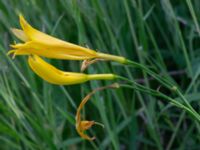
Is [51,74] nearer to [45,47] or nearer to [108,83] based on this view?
[45,47]

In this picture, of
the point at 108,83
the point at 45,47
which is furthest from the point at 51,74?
the point at 108,83

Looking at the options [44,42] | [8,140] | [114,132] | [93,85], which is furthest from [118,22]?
[44,42]

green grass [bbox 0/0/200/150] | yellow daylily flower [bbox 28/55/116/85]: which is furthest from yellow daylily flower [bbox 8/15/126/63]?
green grass [bbox 0/0/200/150]

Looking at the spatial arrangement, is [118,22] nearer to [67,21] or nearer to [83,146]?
[67,21]

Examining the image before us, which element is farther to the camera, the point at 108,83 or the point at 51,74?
the point at 108,83

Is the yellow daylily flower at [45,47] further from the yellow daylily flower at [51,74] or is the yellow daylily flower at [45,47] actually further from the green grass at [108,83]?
the green grass at [108,83]

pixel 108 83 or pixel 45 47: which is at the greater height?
pixel 45 47
